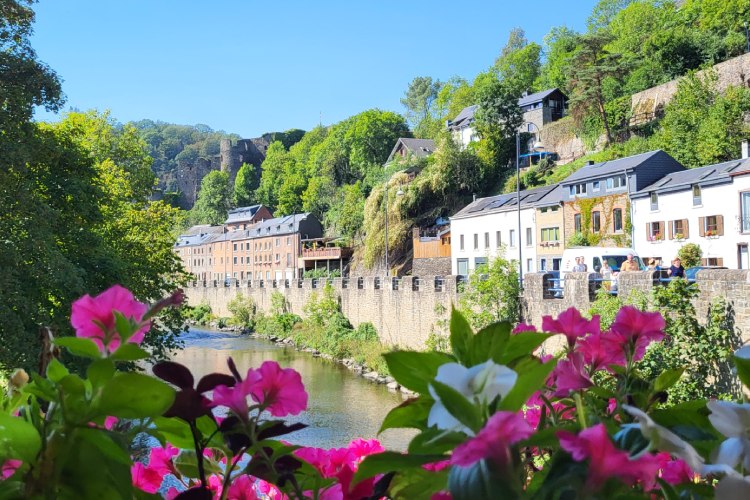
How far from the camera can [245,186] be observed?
3866 inches

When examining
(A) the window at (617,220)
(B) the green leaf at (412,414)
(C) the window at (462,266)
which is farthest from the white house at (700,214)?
(B) the green leaf at (412,414)

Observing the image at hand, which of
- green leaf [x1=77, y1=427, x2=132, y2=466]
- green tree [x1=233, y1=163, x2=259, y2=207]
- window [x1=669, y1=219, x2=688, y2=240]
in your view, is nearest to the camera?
green leaf [x1=77, y1=427, x2=132, y2=466]

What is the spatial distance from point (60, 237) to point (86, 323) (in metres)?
16.3

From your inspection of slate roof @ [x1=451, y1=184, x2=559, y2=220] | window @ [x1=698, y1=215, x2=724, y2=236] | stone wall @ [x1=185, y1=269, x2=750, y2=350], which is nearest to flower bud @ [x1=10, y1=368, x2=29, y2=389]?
stone wall @ [x1=185, y1=269, x2=750, y2=350]

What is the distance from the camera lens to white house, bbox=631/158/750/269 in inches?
993

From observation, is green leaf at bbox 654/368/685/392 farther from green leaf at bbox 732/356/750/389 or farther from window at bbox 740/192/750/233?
window at bbox 740/192/750/233

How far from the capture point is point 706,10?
157 ft

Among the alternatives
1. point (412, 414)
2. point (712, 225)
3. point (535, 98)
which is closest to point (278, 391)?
point (412, 414)

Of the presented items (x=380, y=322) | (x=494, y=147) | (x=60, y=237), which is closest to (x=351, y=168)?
(x=494, y=147)

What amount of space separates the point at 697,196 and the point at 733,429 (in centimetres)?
2886

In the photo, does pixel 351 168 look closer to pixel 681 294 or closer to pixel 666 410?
pixel 681 294

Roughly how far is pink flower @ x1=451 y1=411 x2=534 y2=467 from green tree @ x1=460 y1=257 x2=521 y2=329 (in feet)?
68.8

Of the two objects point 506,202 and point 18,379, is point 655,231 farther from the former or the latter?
point 18,379

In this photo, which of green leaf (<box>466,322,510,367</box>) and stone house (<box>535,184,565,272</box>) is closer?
green leaf (<box>466,322,510,367</box>)
